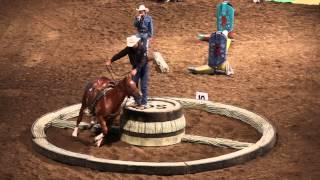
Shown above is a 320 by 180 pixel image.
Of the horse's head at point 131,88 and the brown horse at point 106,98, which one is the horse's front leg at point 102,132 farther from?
the horse's head at point 131,88

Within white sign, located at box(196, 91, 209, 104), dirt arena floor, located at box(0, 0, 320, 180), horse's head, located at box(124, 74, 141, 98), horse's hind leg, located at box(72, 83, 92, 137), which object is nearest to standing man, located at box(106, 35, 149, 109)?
horse's head, located at box(124, 74, 141, 98)

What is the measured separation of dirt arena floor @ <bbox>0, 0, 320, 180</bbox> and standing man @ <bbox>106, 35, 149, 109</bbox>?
30.4 inches

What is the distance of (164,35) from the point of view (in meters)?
15.9

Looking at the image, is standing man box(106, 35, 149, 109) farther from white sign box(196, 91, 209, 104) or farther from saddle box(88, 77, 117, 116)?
white sign box(196, 91, 209, 104)

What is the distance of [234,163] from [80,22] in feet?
33.3

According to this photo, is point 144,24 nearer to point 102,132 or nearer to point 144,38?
point 144,38

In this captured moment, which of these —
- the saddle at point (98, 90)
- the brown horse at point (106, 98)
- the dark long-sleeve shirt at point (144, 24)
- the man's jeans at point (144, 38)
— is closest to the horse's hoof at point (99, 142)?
the brown horse at point (106, 98)

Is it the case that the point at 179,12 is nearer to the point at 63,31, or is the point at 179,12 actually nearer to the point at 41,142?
the point at 63,31

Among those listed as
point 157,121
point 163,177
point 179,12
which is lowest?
point 163,177

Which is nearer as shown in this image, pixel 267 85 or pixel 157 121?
pixel 157 121

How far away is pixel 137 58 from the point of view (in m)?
8.49

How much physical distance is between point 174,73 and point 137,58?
449cm

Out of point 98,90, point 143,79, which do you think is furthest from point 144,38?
point 98,90

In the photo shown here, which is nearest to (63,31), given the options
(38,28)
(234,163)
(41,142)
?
(38,28)
